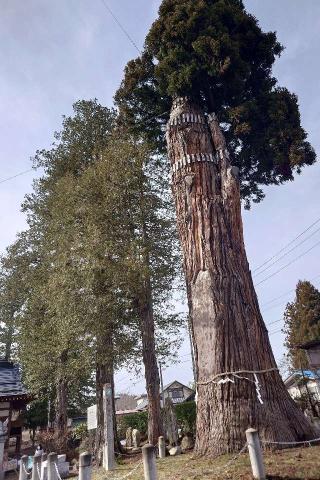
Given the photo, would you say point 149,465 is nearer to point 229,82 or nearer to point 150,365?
point 150,365

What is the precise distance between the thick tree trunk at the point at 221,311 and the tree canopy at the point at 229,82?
4.90ft

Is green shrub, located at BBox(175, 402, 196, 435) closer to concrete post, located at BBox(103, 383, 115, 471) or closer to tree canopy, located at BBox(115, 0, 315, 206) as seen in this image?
concrete post, located at BBox(103, 383, 115, 471)

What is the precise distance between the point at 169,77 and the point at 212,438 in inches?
375

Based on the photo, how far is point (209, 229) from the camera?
809 centimetres

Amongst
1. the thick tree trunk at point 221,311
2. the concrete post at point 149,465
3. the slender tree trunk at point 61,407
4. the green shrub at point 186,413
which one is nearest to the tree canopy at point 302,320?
the green shrub at point 186,413

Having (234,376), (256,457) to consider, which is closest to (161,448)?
(234,376)

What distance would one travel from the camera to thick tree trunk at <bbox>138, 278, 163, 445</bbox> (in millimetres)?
10374

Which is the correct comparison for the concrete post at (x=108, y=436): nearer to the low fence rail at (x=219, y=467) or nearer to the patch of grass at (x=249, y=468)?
the low fence rail at (x=219, y=467)

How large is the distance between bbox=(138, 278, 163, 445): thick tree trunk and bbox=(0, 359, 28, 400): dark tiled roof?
7.29 m

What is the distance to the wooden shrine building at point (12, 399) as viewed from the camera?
1452 centimetres

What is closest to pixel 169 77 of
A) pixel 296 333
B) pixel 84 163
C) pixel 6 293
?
pixel 84 163

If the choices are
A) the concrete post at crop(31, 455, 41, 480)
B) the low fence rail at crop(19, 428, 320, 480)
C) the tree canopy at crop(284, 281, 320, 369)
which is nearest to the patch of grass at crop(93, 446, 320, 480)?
the low fence rail at crop(19, 428, 320, 480)

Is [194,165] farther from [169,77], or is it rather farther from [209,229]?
[169,77]

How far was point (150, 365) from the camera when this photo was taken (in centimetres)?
1074
